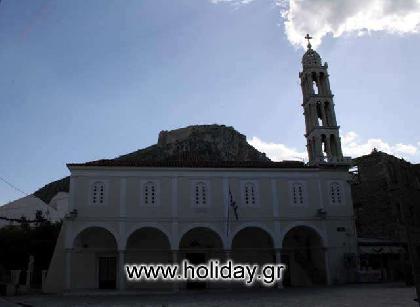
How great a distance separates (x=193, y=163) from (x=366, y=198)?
16692mm

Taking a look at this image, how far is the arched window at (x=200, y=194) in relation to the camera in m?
24.1

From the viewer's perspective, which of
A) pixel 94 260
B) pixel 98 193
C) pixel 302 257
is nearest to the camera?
pixel 98 193

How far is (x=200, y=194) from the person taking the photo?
2433 centimetres

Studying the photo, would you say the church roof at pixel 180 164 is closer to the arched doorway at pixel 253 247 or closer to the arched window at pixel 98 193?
the arched window at pixel 98 193

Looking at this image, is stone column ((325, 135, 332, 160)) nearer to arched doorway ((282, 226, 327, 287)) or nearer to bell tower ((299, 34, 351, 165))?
bell tower ((299, 34, 351, 165))

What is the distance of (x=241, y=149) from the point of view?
271ft

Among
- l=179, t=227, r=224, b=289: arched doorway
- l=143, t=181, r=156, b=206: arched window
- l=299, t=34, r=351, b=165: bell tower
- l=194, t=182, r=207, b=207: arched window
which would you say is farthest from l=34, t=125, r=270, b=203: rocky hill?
l=143, t=181, r=156, b=206: arched window

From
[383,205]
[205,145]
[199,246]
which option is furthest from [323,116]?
[205,145]

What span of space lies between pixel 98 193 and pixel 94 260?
3786mm

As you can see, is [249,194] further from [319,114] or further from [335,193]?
[319,114]

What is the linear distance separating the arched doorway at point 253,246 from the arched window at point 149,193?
18.1 ft

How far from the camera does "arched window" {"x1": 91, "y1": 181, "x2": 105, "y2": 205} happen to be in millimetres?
23388

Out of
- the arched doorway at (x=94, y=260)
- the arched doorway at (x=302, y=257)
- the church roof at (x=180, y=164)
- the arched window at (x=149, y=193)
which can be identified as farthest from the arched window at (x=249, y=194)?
the arched doorway at (x=94, y=260)

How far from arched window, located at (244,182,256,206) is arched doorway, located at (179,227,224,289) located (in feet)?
9.04
